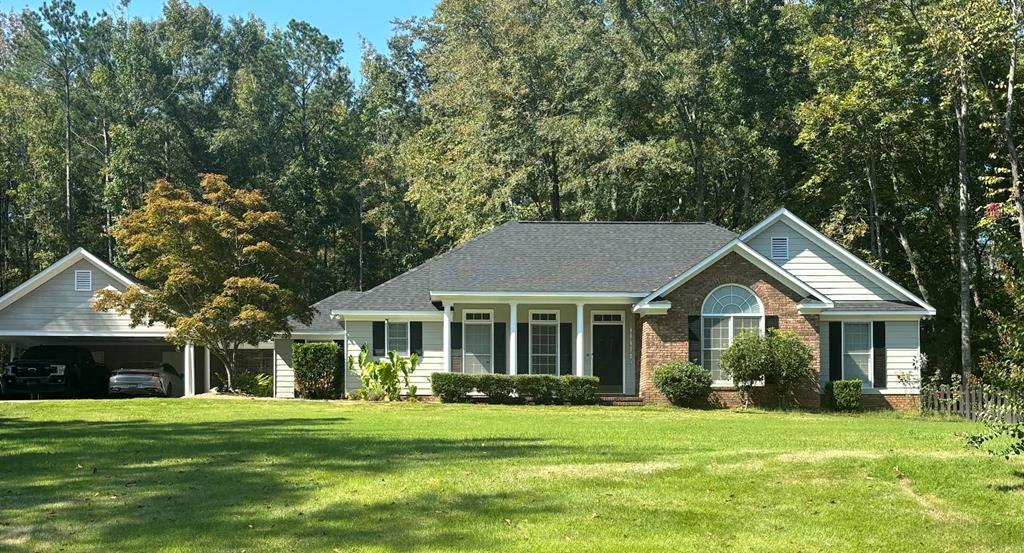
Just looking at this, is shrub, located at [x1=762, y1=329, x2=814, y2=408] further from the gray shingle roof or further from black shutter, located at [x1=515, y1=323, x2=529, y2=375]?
black shutter, located at [x1=515, y1=323, x2=529, y2=375]

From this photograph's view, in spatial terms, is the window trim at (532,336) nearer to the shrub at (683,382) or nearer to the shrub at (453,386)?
the shrub at (453,386)

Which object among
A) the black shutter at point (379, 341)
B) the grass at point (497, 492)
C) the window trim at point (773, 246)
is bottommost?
the grass at point (497, 492)

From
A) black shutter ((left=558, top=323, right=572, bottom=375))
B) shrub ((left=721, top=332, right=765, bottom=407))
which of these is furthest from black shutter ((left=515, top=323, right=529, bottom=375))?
shrub ((left=721, top=332, right=765, bottom=407))

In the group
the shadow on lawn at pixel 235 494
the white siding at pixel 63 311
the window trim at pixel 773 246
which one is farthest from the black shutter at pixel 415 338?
the shadow on lawn at pixel 235 494

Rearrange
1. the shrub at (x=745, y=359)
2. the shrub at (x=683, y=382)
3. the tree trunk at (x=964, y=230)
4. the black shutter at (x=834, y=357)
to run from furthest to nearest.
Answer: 1. the tree trunk at (x=964, y=230)
2. the black shutter at (x=834, y=357)
3. the shrub at (x=683, y=382)
4. the shrub at (x=745, y=359)

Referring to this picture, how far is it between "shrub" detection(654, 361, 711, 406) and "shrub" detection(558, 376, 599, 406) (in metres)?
1.65

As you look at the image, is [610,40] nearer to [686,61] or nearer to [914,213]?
[686,61]

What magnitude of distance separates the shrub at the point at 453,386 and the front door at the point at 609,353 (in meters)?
4.24

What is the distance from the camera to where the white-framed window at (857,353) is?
90.1ft

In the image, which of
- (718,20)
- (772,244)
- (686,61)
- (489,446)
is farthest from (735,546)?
(718,20)

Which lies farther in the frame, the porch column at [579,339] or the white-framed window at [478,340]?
the white-framed window at [478,340]

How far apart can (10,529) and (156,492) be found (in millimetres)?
1453

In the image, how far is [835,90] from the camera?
1335 inches

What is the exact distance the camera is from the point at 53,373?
29328 millimetres
